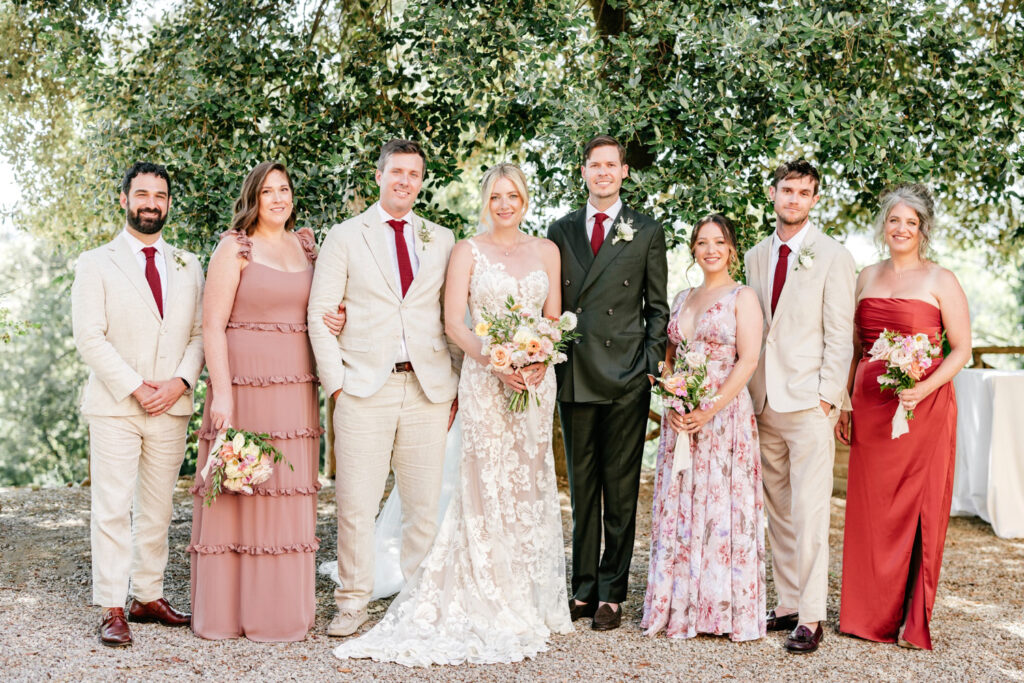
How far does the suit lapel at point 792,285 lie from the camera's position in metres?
4.66

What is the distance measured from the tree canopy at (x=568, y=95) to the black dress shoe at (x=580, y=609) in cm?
234

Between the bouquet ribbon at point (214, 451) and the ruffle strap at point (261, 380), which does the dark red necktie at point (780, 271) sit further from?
the bouquet ribbon at point (214, 451)

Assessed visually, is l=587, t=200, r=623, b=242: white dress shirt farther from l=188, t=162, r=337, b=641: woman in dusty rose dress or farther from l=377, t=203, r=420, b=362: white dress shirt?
l=188, t=162, r=337, b=641: woman in dusty rose dress

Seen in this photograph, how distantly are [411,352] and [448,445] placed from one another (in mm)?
899

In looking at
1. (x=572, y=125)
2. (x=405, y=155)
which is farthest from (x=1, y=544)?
(x=572, y=125)

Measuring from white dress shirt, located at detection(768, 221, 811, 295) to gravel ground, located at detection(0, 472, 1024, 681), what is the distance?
5.99 feet

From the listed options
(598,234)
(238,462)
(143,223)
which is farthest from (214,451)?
(598,234)

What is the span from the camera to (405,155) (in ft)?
15.3

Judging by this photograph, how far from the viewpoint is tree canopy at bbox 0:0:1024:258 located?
569 centimetres

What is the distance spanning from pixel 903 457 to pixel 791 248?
1194 mm

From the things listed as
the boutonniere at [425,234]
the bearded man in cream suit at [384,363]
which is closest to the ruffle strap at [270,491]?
the bearded man in cream suit at [384,363]

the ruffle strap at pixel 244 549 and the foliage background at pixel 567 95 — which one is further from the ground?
the foliage background at pixel 567 95

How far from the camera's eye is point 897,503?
4.73 m

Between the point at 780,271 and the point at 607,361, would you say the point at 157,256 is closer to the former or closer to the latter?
the point at 607,361
